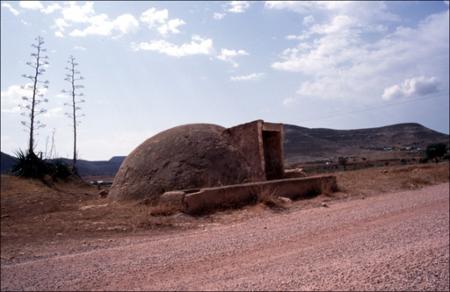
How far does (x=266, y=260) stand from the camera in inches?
239

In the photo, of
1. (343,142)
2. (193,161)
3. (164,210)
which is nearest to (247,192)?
(193,161)

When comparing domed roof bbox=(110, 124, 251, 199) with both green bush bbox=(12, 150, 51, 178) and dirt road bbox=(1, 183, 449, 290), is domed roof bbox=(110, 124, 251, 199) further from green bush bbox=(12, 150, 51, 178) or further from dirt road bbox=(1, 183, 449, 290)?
green bush bbox=(12, 150, 51, 178)

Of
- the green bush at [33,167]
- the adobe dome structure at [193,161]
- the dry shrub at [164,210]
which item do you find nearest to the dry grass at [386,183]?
the adobe dome structure at [193,161]

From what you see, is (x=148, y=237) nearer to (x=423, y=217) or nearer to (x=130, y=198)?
(x=130, y=198)

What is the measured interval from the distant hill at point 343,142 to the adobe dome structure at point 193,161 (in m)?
40.5

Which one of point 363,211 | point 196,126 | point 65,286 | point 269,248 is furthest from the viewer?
point 196,126

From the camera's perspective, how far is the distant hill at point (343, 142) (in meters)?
59.3

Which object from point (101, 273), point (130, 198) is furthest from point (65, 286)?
point (130, 198)

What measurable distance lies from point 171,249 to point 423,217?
5.52 m

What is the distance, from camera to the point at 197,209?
10742 mm

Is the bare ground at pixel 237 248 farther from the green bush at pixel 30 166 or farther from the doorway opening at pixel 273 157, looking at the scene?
the green bush at pixel 30 166

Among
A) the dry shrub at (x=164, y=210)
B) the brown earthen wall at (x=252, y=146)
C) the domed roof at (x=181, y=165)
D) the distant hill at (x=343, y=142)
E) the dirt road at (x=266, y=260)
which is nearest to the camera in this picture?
the dirt road at (x=266, y=260)

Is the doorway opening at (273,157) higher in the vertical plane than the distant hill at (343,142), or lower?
lower

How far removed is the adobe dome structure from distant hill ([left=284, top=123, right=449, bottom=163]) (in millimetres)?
40357
